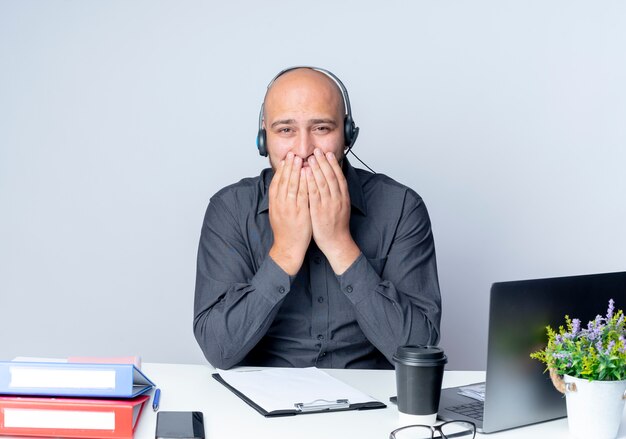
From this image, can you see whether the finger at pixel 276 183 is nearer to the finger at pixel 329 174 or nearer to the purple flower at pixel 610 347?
the finger at pixel 329 174

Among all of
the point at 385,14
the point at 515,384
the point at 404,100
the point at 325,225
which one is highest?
the point at 385,14

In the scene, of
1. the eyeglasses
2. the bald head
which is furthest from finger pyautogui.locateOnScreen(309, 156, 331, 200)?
the eyeglasses

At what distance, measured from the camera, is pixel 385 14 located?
8.27 ft

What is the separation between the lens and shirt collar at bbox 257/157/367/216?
1909 millimetres

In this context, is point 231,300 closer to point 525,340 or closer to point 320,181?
point 320,181

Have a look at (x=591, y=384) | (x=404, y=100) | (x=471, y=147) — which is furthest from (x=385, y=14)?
(x=591, y=384)

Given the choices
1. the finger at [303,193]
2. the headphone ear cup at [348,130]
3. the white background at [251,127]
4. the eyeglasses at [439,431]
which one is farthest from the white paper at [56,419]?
the white background at [251,127]

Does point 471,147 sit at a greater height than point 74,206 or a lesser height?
greater

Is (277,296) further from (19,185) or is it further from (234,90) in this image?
(19,185)

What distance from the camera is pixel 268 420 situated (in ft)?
3.88

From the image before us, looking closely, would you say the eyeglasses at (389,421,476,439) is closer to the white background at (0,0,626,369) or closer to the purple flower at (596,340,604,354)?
the purple flower at (596,340,604,354)

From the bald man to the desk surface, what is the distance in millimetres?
232

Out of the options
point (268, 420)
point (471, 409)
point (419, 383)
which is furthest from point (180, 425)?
point (471, 409)

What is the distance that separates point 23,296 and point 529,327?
1895mm
